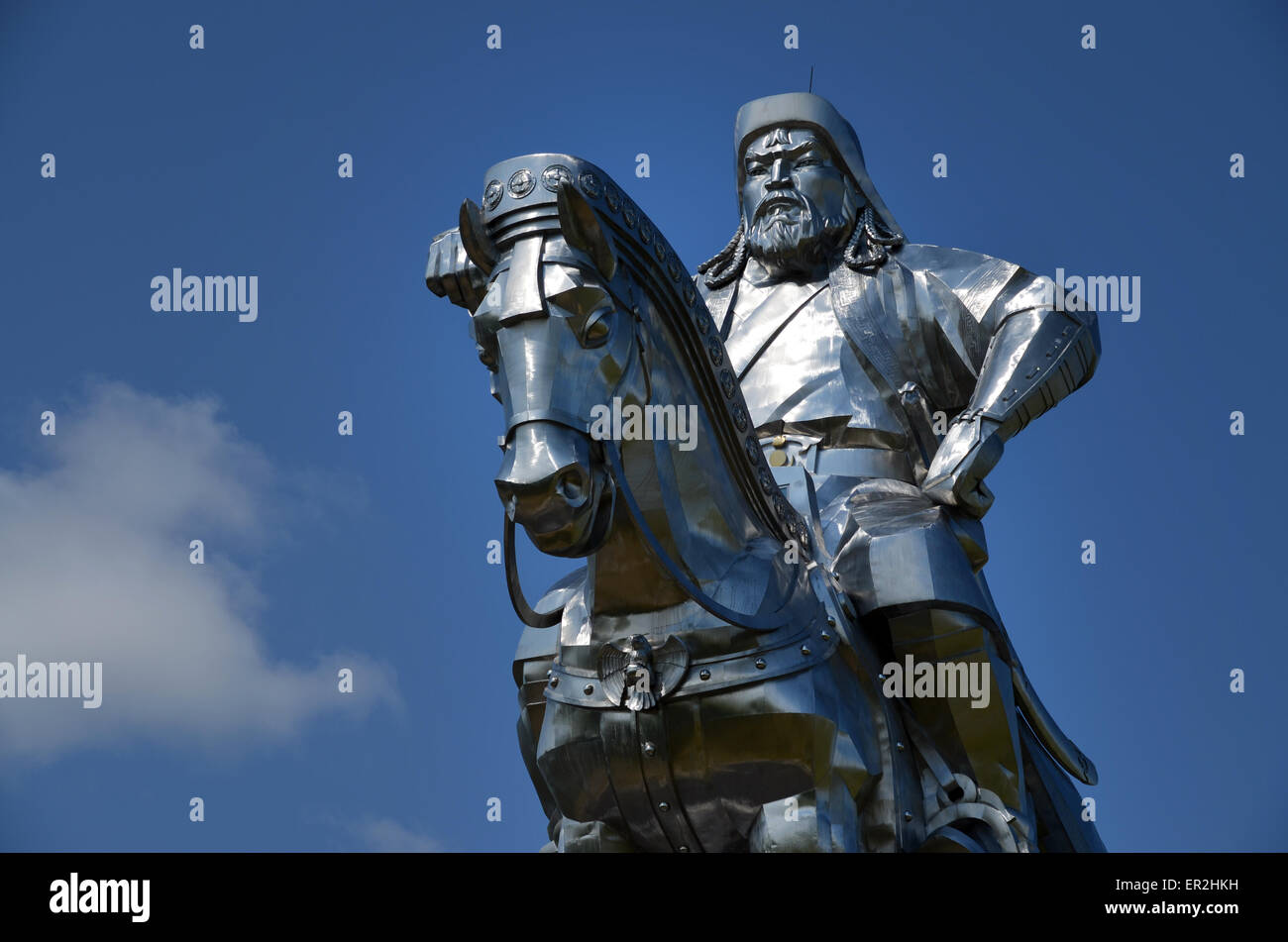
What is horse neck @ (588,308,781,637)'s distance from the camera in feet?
23.4

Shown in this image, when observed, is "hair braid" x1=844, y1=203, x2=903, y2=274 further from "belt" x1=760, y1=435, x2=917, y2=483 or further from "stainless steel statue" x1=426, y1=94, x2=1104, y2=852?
"belt" x1=760, y1=435, x2=917, y2=483

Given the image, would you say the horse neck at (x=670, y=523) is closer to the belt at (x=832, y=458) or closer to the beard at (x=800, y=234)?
the belt at (x=832, y=458)

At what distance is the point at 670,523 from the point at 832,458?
231cm

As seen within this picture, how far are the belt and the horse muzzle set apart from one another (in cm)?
268

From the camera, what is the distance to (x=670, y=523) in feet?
23.6

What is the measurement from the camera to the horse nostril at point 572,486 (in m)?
6.50

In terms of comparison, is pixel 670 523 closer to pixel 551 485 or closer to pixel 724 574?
pixel 724 574

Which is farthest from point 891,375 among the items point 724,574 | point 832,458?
point 724,574

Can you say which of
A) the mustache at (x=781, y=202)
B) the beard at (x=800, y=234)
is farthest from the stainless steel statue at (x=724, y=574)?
the mustache at (x=781, y=202)

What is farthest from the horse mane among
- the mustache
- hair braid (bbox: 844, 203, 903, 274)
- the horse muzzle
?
the mustache
